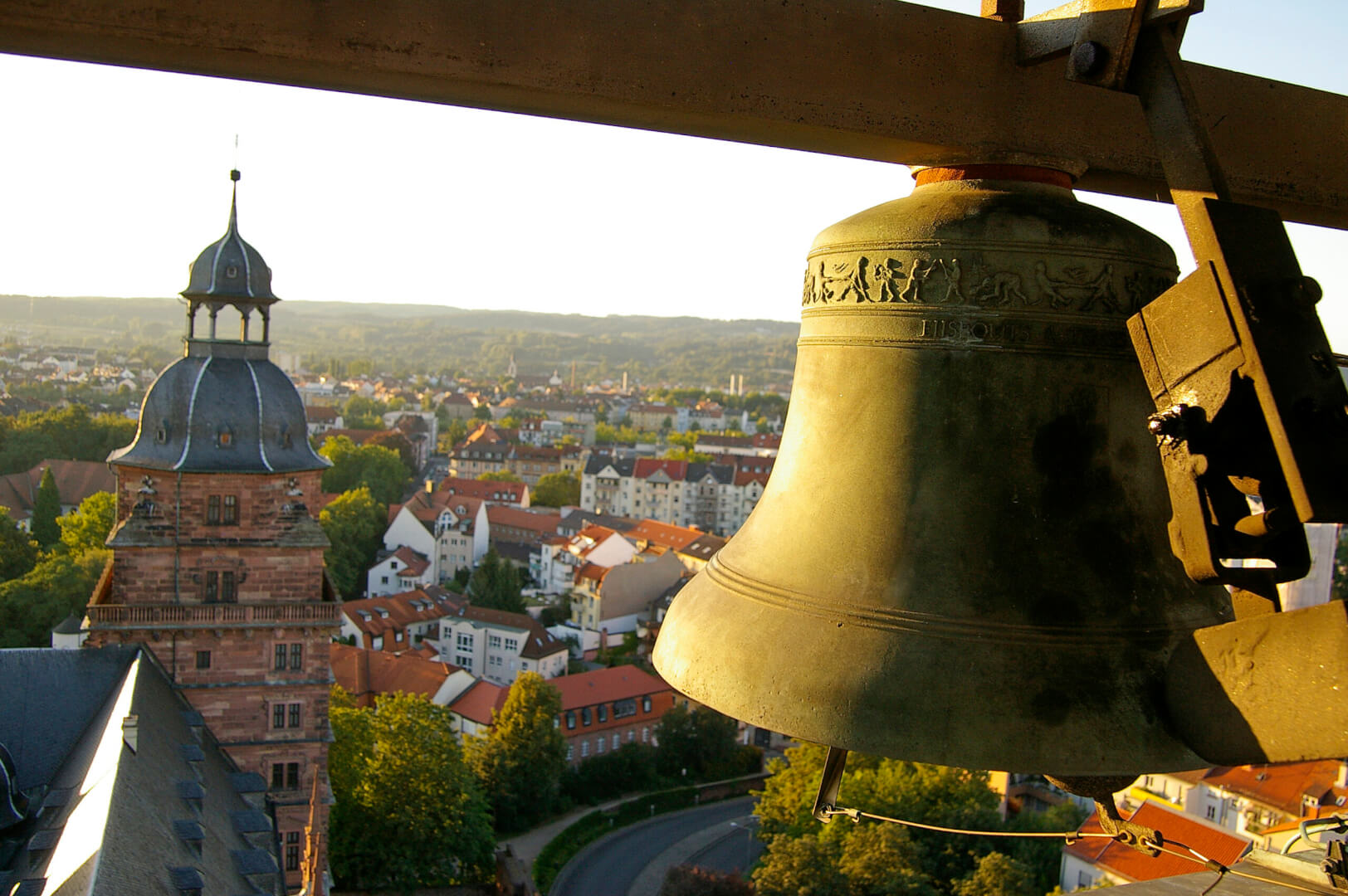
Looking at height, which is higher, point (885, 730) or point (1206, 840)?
point (885, 730)

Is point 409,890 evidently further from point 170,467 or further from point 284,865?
point 170,467

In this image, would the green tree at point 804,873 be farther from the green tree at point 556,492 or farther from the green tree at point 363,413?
the green tree at point 363,413

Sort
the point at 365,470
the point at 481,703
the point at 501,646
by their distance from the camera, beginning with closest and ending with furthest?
the point at 481,703, the point at 501,646, the point at 365,470

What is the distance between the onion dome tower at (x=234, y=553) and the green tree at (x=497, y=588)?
90.5 feet

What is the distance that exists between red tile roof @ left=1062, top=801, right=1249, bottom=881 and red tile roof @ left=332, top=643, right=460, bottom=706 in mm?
19651

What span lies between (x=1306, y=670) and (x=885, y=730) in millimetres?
653

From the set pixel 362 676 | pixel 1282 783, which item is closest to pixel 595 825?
pixel 362 676

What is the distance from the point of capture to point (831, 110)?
202 cm

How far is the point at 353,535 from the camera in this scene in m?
55.9

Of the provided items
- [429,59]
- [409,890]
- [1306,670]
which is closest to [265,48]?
[429,59]

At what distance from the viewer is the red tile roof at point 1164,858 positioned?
1845 cm

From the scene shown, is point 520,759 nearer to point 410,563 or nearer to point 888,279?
point 410,563

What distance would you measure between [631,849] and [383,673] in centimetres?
1011

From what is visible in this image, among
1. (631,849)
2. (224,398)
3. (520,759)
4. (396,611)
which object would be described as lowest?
(631,849)
